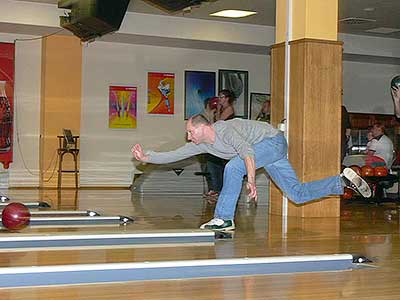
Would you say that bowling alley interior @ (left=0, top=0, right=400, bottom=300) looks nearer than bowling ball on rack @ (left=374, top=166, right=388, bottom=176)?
Yes

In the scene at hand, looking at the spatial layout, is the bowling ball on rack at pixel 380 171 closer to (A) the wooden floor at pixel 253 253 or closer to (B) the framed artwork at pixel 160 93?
(A) the wooden floor at pixel 253 253

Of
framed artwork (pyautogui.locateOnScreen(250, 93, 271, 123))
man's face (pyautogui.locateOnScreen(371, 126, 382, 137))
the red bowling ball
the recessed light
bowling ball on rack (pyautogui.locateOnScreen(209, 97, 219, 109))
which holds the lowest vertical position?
the red bowling ball

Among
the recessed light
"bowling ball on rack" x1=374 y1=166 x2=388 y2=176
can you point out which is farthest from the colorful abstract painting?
"bowling ball on rack" x1=374 y1=166 x2=388 y2=176

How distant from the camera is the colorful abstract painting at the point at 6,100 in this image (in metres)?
11.9

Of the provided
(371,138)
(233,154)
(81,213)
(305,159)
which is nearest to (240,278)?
(233,154)

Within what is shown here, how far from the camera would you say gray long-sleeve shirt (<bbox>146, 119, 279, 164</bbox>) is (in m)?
5.06

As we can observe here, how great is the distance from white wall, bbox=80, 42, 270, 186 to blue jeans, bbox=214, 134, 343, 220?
7345mm

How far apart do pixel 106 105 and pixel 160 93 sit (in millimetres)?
1032

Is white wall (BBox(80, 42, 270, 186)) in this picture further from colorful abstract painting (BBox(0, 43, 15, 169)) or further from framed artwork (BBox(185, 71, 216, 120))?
colorful abstract painting (BBox(0, 43, 15, 169))

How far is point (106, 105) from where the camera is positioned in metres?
12.8

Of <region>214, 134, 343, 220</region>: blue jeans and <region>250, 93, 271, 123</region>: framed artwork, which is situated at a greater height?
<region>250, 93, 271, 123</region>: framed artwork

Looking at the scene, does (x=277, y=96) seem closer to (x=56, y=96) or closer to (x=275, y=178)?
(x=275, y=178)

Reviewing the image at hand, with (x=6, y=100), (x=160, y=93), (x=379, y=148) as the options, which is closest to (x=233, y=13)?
(x=160, y=93)

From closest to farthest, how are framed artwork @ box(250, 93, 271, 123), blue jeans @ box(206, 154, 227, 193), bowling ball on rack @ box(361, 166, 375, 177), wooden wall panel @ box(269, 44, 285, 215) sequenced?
wooden wall panel @ box(269, 44, 285, 215) → blue jeans @ box(206, 154, 227, 193) → bowling ball on rack @ box(361, 166, 375, 177) → framed artwork @ box(250, 93, 271, 123)
